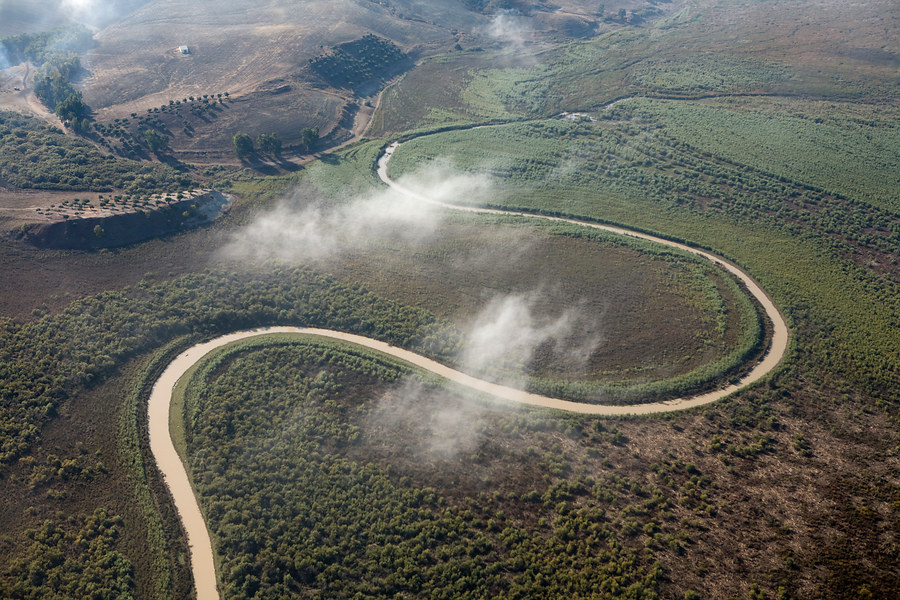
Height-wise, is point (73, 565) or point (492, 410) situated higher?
point (492, 410)

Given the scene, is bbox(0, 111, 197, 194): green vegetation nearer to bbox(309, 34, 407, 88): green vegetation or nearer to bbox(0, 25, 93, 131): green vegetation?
bbox(0, 25, 93, 131): green vegetation

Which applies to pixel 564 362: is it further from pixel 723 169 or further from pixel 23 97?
pixel 23 97

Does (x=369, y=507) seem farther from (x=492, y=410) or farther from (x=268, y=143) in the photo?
(x=268, y=143)

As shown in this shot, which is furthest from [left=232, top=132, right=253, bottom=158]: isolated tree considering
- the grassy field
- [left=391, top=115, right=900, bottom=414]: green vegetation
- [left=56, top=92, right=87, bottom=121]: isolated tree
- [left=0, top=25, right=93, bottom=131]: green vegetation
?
[left=56, top=92, right=87, bottom=121]: isolated tree

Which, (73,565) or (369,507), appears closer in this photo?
(73,565)

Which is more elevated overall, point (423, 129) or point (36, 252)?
point (423, 129)

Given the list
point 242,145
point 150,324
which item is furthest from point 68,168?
point 150,324

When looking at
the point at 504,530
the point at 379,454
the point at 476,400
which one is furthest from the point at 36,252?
the point at 504,530
